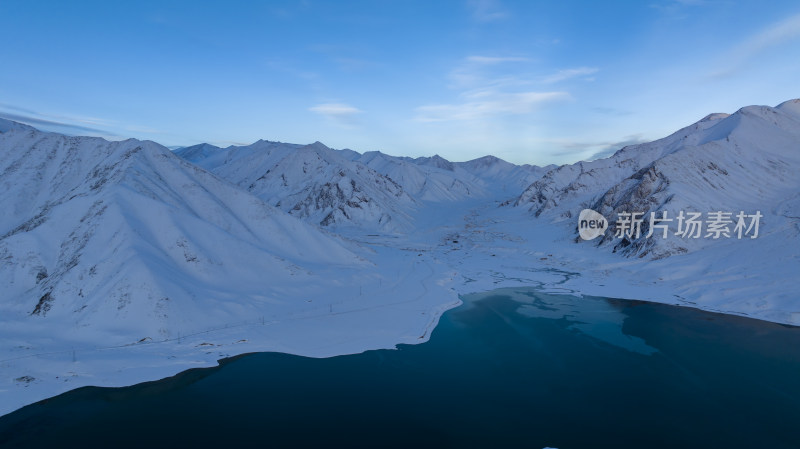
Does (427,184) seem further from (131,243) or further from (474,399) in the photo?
(474,399)

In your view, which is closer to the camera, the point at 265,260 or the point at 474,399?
the point at 474,399

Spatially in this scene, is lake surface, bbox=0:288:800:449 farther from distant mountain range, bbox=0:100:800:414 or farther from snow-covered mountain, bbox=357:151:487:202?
snow-covered mountain, bbox=357:151:487:202

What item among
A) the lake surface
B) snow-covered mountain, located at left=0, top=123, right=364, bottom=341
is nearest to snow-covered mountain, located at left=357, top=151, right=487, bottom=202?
snow-covered mountain, located at left=0, top=123, right=364, bottom=341

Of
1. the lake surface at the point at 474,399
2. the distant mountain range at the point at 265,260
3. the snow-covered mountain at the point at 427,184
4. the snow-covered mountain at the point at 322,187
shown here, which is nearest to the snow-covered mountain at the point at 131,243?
the distant mountain range at the point at 265,260

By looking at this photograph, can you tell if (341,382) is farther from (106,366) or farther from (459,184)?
(459,184)

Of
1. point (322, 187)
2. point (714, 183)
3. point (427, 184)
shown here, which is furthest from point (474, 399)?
point (427, 184)

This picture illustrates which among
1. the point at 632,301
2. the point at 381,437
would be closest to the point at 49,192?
the point at 381,437

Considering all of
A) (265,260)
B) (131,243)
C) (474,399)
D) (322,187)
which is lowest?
(474,399)
